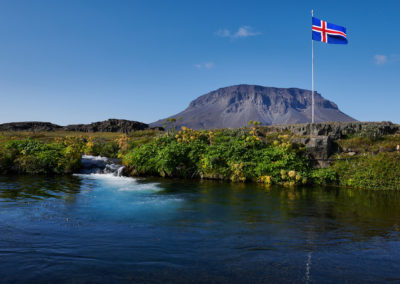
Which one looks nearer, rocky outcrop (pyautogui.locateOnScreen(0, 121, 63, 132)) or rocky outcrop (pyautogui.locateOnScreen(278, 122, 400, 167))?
rocky outcrop (pyautogui.locateOnScreen(278, 122, 400, 167))

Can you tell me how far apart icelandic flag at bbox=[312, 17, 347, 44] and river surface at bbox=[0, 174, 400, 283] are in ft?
40.6

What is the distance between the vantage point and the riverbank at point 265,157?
1476 centimetres

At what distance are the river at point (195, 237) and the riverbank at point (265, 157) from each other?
307cm

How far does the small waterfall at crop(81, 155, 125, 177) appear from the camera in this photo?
58.4ft

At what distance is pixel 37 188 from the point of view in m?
12.4

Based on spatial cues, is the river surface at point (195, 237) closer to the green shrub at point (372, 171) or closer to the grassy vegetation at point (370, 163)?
the green shrub at point (372, 171)

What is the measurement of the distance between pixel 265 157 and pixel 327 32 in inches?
414

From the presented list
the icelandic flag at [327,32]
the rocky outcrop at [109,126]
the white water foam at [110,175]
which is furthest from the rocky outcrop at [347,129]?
the rocky outcrop at [109,126]

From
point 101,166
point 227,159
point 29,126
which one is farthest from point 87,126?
point 227,159

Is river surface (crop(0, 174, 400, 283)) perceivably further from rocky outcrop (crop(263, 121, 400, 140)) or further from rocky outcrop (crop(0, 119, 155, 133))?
rocky outcrop (crop(0, 119, 155, 133))

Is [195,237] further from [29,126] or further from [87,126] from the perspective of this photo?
[29,126]

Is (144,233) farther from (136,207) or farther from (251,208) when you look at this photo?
(251,208)

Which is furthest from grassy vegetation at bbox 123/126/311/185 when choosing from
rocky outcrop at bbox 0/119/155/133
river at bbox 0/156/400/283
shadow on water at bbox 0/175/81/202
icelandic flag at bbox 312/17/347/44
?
→ rocky outcrop at bbox 0/119/155/133

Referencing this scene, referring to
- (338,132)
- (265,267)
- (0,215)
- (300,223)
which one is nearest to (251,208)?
(300,223)
